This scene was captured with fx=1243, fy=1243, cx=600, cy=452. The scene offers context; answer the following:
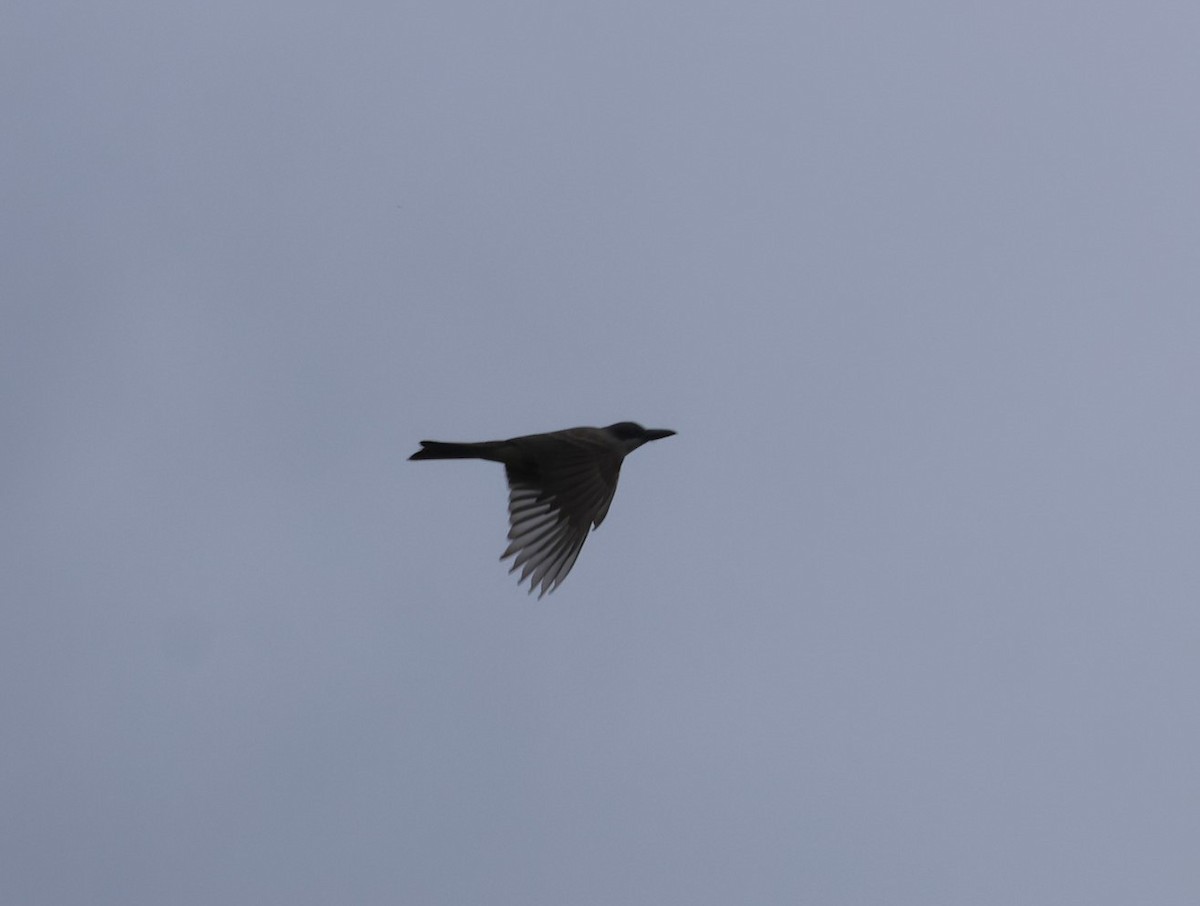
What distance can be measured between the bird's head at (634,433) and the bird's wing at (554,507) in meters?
0.62

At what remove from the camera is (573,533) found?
961cm

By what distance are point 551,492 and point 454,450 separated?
967 millimetres

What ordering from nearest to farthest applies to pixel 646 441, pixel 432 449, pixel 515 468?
1. pixel 432 449
2. pixel 515 468
3. pixel 646 441

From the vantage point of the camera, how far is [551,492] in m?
9.73

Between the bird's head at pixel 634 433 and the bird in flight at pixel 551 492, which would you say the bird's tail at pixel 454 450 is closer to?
the bird in flight at pixel 551 492

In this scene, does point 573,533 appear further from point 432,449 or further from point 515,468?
point 432,449

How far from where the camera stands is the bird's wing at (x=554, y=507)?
9.48 m

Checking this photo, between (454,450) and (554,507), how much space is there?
39.8 inches

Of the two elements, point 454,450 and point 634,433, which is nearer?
point 454,450

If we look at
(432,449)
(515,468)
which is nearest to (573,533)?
(515,468)

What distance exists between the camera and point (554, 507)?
382 inches

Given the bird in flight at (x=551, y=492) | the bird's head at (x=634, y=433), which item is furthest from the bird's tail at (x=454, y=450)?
the bird's head at (x=634, y=433)

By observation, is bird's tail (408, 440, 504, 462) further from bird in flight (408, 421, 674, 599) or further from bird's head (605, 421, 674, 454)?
bird's head (605, 421, 674, 454)

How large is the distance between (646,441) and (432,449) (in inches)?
86.6
